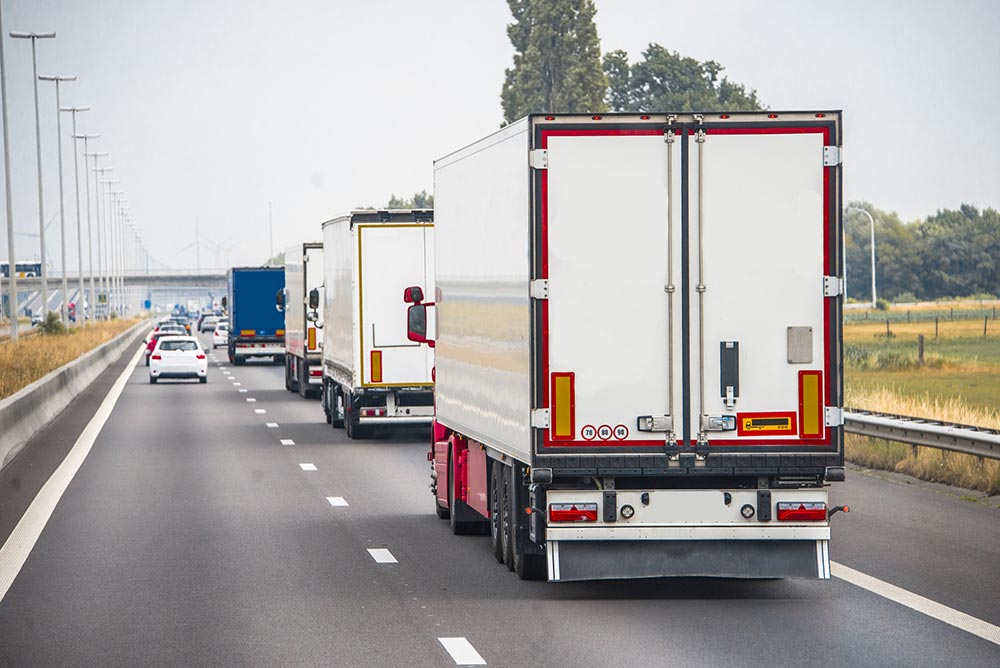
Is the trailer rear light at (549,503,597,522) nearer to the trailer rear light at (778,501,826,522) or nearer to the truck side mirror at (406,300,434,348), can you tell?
the trailer rear light at (778,501,826,522)

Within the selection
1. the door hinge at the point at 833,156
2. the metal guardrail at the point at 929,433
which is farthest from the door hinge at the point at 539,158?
the metal guardrail at the point at 929,433

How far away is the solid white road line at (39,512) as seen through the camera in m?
13.5

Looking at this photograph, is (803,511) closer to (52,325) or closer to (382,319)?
(382,319)

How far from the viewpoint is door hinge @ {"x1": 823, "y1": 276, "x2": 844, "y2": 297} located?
11.3m

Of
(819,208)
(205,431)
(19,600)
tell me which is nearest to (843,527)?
Answer: (819,208)

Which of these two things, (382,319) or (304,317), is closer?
(382,319)

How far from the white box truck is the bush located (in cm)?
7083

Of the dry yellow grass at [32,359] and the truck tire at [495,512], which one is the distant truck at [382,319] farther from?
the truck tire at [495,512]

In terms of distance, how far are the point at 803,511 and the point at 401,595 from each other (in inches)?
106

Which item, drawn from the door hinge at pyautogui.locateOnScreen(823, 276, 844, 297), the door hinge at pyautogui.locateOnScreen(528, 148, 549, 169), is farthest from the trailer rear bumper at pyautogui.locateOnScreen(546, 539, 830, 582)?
the door hinge at pyautogui.locateOnScreen(528, 148, 549, 169)

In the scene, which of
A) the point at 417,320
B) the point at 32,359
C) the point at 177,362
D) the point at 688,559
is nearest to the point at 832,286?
the point at 688,559

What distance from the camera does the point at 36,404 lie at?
30188mm

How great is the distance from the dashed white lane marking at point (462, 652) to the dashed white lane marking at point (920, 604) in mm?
2838

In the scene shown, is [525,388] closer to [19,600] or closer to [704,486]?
[704,486]
